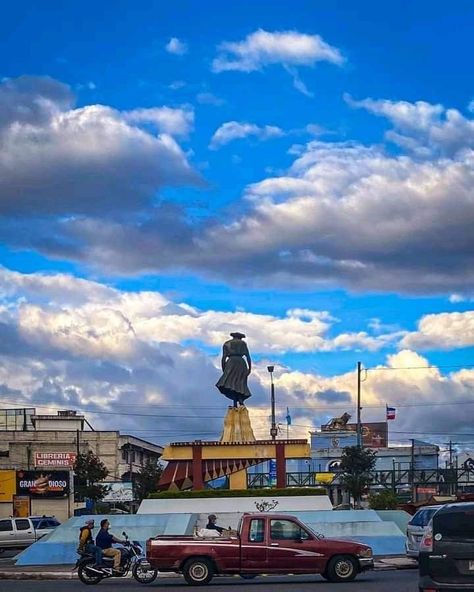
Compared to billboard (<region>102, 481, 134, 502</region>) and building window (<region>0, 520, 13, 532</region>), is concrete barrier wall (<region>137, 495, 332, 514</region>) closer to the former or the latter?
building window (<region>0, 520, 13, 532</region>)

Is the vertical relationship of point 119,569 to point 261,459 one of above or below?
below

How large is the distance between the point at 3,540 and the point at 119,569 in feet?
66.5

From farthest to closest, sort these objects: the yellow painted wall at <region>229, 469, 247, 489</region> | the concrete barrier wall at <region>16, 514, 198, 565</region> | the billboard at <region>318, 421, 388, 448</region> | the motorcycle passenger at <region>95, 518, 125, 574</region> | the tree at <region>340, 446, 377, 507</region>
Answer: the billboard at <region>318, 421, 388, 448</region> → the tree at <region>340, 446, 377, 507</region> → the yellow painted wall at <region>229, 469, 247, 489</region> → the concrete barrier wall at <region>16, 514, 198, 565</region> → the motorcycle passenger at <region>95, 518, 125, 574</region>

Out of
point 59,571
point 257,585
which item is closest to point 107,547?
point 257,585

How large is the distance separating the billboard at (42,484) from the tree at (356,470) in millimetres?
21857

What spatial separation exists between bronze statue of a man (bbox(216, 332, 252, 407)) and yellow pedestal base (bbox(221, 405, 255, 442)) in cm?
53

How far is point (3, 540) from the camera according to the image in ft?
142

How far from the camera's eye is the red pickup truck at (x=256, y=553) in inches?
882

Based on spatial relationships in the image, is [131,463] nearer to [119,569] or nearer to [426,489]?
[426,489]

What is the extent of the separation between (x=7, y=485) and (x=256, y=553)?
54230 mm

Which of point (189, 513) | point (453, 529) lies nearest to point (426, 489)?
point (189, 513)

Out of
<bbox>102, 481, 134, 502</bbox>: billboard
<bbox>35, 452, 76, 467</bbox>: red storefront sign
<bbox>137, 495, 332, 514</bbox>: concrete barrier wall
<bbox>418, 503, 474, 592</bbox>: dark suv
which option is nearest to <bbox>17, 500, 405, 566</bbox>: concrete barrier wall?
<bbox>137, 495, 332, 514</bbox>: concrete barrier wall

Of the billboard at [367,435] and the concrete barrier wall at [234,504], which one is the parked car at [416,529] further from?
the billboard at [367,435]

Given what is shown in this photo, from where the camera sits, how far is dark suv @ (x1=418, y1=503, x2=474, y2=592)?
1386 centimetres
